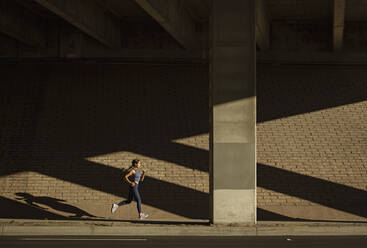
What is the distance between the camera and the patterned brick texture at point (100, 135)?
50.5ft

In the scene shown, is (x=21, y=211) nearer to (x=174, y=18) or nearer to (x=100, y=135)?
(x=100, y=135)

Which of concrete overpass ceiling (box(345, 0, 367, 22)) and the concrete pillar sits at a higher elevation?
concrete overpass ceiling (box(345, 0, 367, 22))

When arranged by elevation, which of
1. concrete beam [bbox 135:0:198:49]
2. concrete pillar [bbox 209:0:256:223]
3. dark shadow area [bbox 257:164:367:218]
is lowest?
dark shadow area [bbox 257:164:367:218]

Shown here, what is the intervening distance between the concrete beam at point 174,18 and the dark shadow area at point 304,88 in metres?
3.40

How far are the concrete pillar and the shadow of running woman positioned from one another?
416 centimetres

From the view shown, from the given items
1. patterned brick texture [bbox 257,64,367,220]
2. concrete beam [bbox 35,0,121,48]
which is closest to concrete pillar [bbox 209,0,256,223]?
patterned brick texture [bbox 257,64,367,220]

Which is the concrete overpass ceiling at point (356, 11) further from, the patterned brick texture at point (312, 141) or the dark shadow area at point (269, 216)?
the dark shadow area at point (269, 216)

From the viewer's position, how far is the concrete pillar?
12.0 m
